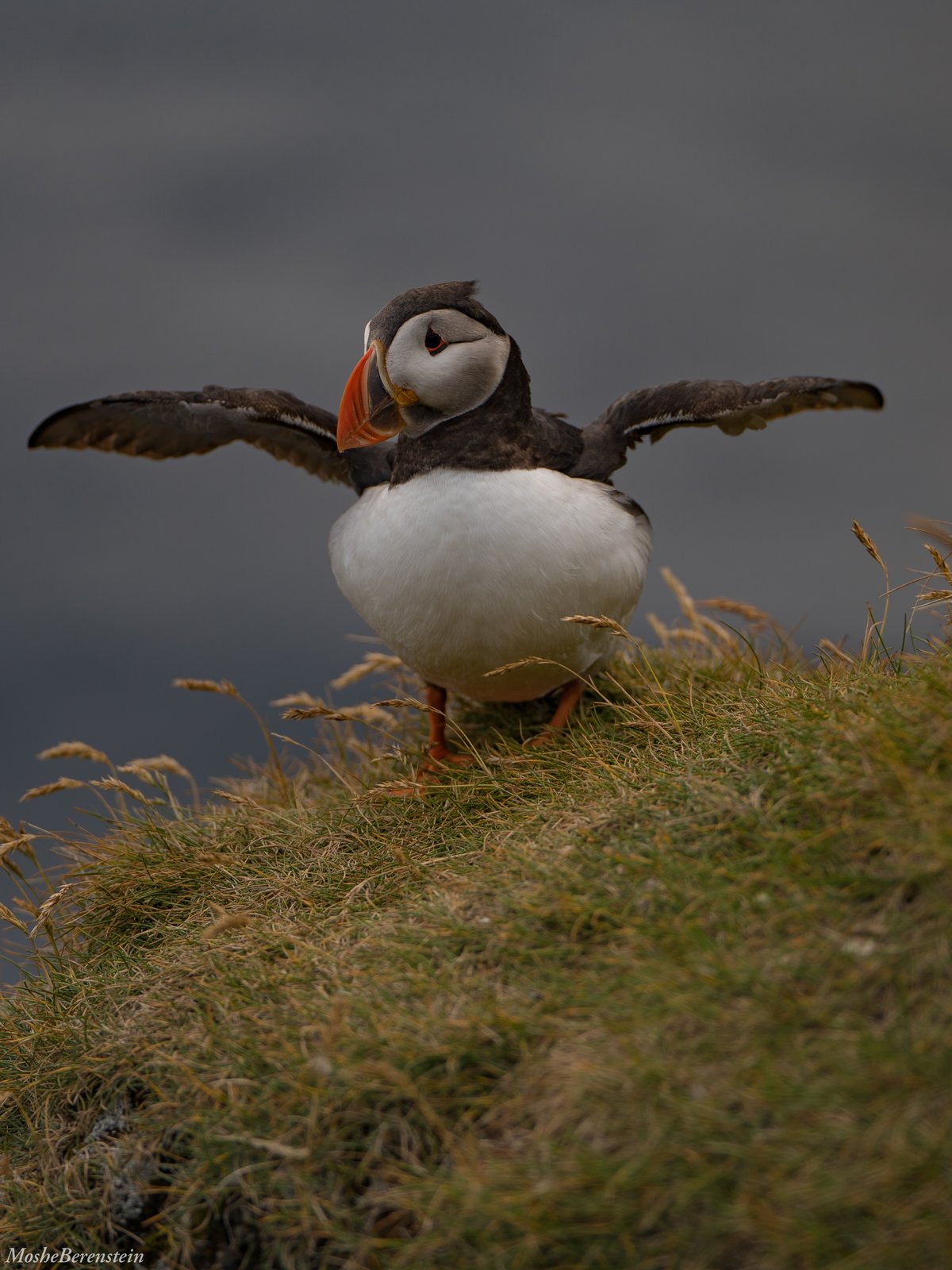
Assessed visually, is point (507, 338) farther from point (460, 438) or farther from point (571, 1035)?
point (571, 1035)

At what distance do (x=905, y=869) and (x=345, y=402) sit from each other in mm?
3456

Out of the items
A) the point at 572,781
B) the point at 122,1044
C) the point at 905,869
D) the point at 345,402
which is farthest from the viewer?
the point at 345,402

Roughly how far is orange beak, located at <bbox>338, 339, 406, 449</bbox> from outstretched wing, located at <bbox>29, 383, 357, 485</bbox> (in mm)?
861

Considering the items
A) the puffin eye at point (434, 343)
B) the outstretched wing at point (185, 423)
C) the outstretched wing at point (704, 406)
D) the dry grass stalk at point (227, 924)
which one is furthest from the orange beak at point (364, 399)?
the dry grass stalk at point (227, 924)

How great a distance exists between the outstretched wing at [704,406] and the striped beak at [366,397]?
127cm

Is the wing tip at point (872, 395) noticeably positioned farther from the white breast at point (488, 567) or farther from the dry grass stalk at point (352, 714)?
the dry grass stalk at point (352, 714)

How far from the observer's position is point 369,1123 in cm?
339

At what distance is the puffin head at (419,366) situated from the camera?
561cm

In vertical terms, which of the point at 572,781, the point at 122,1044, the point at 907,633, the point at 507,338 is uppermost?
the point at 507,338

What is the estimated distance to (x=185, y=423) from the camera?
21.5 feet

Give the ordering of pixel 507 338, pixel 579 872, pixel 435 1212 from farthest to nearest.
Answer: pixel 507 338
pixel 579 872
pixel 435 1212

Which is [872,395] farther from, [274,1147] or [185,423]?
[274,1147]

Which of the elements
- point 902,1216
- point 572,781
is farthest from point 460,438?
point 902,1216
